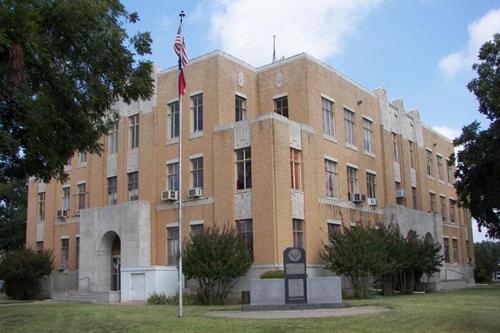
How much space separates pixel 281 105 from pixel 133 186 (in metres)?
11.0

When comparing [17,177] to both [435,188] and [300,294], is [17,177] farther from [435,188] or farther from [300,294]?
[435,188]

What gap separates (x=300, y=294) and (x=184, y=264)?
839 centimetres

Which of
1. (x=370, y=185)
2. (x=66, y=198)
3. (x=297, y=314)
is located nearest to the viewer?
(x=297, y=314)

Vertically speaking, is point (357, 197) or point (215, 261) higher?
point (357, 197)

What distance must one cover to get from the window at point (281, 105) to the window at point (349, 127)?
500cm

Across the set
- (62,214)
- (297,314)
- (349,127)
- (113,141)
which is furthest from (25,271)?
(297,314)

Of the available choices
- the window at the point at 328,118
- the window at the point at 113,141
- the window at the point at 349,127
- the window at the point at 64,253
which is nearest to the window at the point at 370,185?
the window at the point at 349,127

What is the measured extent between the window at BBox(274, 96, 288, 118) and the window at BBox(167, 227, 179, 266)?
963 cm

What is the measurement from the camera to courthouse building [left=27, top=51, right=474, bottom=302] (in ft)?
106

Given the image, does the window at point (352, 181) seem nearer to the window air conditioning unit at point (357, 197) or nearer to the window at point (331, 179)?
the window air conditioning unit at point (357, 197)

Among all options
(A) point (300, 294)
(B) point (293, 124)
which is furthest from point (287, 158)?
(A) point (300, 294)

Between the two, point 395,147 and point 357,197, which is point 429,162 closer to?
point 395,147

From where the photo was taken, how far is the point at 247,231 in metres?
32.0

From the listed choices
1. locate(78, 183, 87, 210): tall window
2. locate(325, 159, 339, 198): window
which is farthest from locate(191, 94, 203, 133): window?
locate(78, 183, 87, 210): tall window
